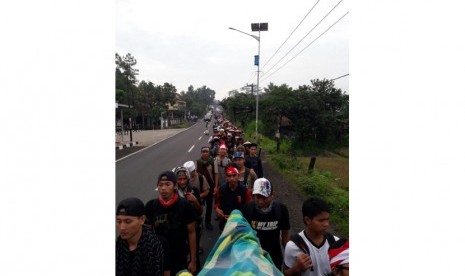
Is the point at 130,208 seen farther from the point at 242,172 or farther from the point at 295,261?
the point at 242,172

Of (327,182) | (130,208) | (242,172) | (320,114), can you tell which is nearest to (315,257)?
(130,208)

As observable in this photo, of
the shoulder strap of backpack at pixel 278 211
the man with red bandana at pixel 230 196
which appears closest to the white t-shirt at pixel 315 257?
the shoulder strap of backpack at pixel 278 211

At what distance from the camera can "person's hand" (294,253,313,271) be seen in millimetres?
2107

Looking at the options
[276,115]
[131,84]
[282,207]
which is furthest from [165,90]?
[282,207]

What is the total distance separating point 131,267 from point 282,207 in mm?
1476

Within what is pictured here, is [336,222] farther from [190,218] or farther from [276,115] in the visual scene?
[276,115]

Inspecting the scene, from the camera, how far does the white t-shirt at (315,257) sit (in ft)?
7.11

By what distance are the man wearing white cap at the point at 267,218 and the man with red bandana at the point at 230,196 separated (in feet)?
2.53

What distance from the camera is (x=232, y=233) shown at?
2137 millimetres

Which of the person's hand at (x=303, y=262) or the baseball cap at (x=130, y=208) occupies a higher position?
the baseball cap at (x=130, y=208)

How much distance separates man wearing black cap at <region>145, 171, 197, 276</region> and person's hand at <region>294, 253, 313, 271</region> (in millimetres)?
1099

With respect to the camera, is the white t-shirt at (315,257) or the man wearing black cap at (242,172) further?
the man wearing black cap at (242,172)

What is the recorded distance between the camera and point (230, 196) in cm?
384

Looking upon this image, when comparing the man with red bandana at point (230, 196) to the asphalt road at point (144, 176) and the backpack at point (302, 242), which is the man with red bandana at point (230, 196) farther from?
the backpack at point (302, 242)
